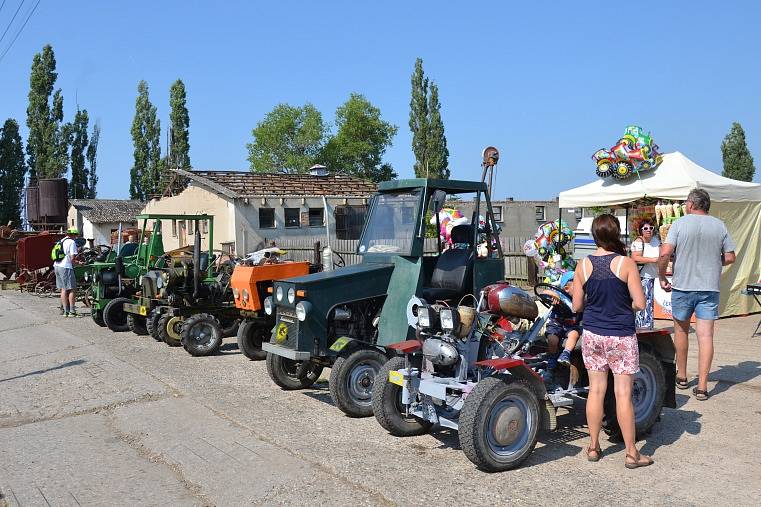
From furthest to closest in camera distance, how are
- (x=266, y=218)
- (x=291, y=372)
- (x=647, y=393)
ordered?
(x=266, y=218)
(x=291, y=372)
(x=647, y=393)

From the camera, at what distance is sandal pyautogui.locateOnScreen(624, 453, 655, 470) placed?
187 inches

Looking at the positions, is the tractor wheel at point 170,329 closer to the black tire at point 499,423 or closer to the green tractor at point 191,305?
the green tractor at point 191,305

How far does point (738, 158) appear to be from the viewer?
47.7 m

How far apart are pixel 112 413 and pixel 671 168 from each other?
908cm

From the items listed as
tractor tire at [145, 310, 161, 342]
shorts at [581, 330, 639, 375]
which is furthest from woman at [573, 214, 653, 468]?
tractor tire at [145, 310, 161, 342]

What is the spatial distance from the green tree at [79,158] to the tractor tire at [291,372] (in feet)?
187

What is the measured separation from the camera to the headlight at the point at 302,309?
6445 mm

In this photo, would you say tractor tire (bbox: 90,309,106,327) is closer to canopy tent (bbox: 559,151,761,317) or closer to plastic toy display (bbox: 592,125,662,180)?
canopy tent (bbox: 559,151,761,317)

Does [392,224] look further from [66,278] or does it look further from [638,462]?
[66,278]

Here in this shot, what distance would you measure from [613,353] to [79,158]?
6105 cm

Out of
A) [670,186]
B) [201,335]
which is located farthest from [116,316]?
[670,186]

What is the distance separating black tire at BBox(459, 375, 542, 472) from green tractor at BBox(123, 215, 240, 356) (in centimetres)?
629

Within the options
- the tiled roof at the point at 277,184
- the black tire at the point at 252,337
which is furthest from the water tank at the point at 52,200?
the black tire at the point at 252,337

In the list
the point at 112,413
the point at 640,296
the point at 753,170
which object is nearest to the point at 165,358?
the point at 112,413
